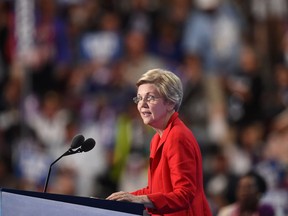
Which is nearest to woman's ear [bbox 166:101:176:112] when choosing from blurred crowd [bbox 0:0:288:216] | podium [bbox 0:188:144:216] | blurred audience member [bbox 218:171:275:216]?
podium [bbox 0:188:144:216]

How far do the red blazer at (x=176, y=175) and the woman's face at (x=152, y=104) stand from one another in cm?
7

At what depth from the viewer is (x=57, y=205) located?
251 inches

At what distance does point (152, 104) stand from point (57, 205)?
2.32ft

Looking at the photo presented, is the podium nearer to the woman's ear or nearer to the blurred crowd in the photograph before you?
the woman's ear

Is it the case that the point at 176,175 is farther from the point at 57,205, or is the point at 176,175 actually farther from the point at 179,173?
the point at 57,205

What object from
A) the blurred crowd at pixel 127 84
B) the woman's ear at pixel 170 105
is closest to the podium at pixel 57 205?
the woman's ear at pixel 170 105

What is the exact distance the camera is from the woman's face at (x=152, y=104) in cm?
653

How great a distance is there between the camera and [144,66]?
14.9 meters

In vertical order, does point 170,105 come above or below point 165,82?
below

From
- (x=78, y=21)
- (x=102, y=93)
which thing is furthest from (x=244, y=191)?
(x=78, y=21)

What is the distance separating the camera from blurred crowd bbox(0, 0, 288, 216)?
13867 mm

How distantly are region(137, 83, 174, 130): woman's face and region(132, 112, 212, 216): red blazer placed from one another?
7 cm

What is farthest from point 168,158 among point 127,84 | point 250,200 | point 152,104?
point 127,84

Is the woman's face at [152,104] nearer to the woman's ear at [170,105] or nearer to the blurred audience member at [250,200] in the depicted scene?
the woman's ear at [170,105]
